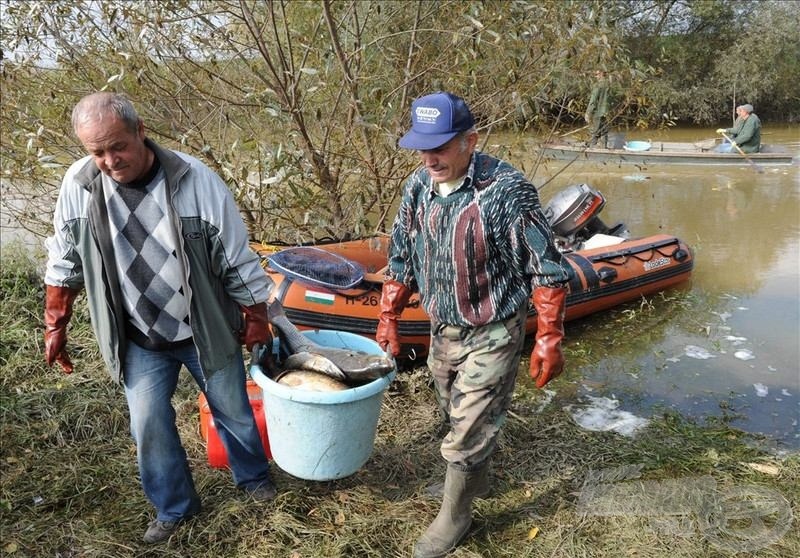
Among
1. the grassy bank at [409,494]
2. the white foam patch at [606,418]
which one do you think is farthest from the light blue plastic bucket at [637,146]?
the grassy bank at [409,494]

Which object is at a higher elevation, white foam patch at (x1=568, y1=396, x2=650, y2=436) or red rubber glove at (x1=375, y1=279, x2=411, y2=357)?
red rubber glove at (x1=375, y1=279, x2=411, y2=357)

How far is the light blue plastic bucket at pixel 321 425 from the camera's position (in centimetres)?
263

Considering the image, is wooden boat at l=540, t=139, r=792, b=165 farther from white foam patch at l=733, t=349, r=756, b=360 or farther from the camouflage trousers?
the camouflage trousers

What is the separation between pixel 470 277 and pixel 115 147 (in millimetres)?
1352

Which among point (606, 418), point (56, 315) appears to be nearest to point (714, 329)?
point (606, 418)

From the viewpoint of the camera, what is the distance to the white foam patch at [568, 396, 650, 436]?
4090mm

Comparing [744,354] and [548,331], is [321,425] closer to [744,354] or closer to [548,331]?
[548,331]

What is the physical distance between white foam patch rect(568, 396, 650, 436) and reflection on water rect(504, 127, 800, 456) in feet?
0.37

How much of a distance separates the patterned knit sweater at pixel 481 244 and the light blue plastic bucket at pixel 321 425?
1.48ft

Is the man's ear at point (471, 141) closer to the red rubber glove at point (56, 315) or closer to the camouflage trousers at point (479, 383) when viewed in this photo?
the camouflage trousers at point (479, 383)

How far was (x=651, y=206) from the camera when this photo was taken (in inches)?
417

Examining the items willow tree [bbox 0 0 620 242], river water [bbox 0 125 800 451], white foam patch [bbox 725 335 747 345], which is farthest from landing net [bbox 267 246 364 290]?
white foam patch [bbox 725 335 747 345]

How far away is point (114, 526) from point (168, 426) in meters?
0.69

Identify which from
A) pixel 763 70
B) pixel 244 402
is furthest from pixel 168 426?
pixel 763 70
